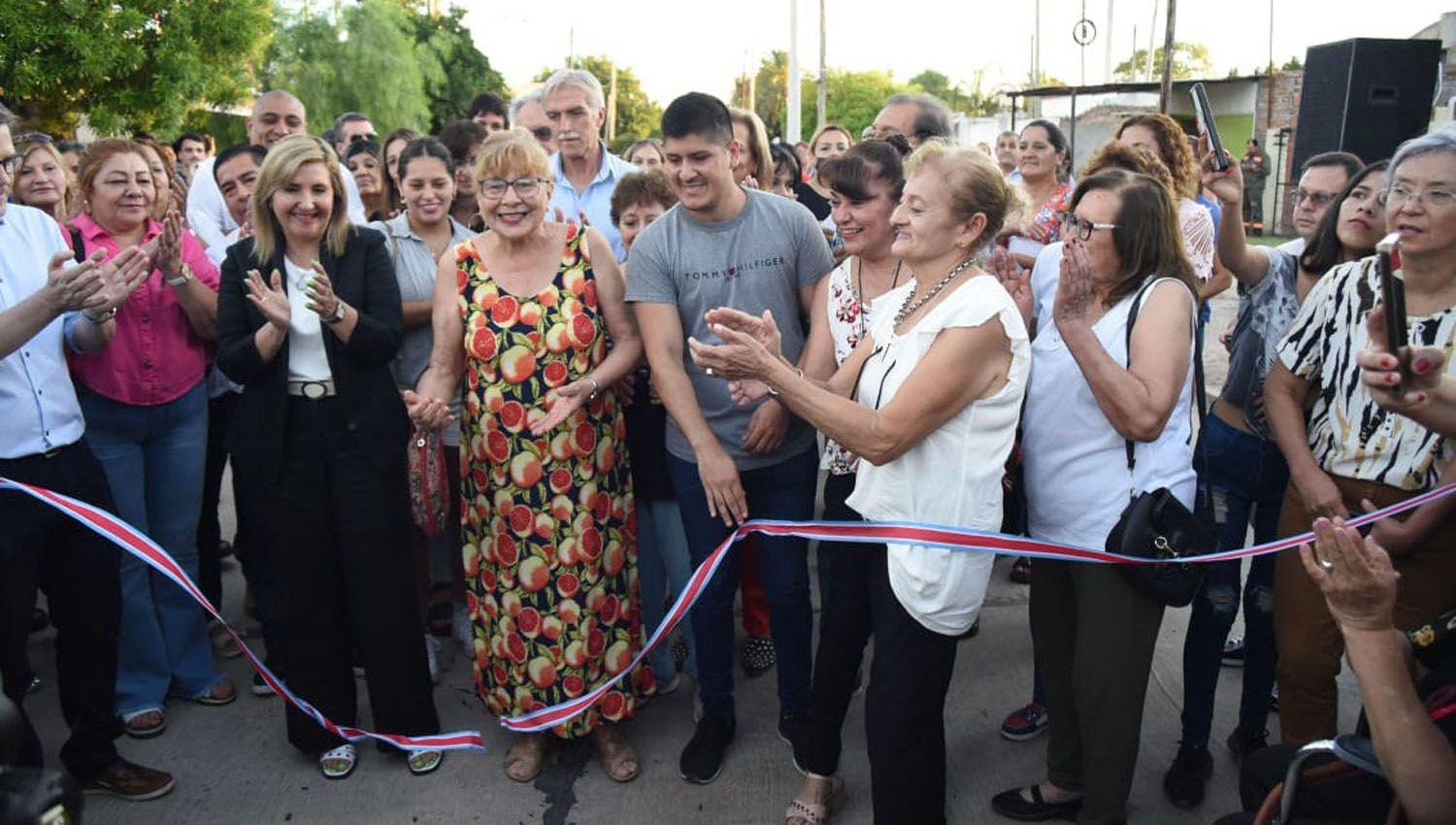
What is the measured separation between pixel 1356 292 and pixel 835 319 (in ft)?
4.97

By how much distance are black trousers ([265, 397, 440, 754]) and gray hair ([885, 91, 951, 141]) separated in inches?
132

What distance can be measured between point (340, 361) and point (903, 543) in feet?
6.59

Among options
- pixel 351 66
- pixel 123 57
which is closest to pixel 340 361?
pixel 123 57

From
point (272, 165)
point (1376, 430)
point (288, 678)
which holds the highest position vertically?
point (272, 165)

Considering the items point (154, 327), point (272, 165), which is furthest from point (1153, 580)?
point (154, 327)

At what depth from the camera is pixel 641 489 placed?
3.79 meters

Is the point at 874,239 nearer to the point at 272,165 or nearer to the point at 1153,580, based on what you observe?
the point at 1153,580

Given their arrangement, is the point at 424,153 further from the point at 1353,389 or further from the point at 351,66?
the point at 351,66

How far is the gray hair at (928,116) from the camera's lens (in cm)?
541

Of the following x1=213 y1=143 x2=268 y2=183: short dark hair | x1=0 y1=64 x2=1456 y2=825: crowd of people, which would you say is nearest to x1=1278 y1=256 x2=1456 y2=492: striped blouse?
x1=0 y1=64 x2=1456 y2=825: crowd of people

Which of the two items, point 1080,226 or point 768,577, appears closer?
point 1080,226

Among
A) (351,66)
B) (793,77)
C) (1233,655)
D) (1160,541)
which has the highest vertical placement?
(351,66)

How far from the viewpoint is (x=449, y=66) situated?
42.5m

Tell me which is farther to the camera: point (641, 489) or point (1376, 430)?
point (641, 489)
